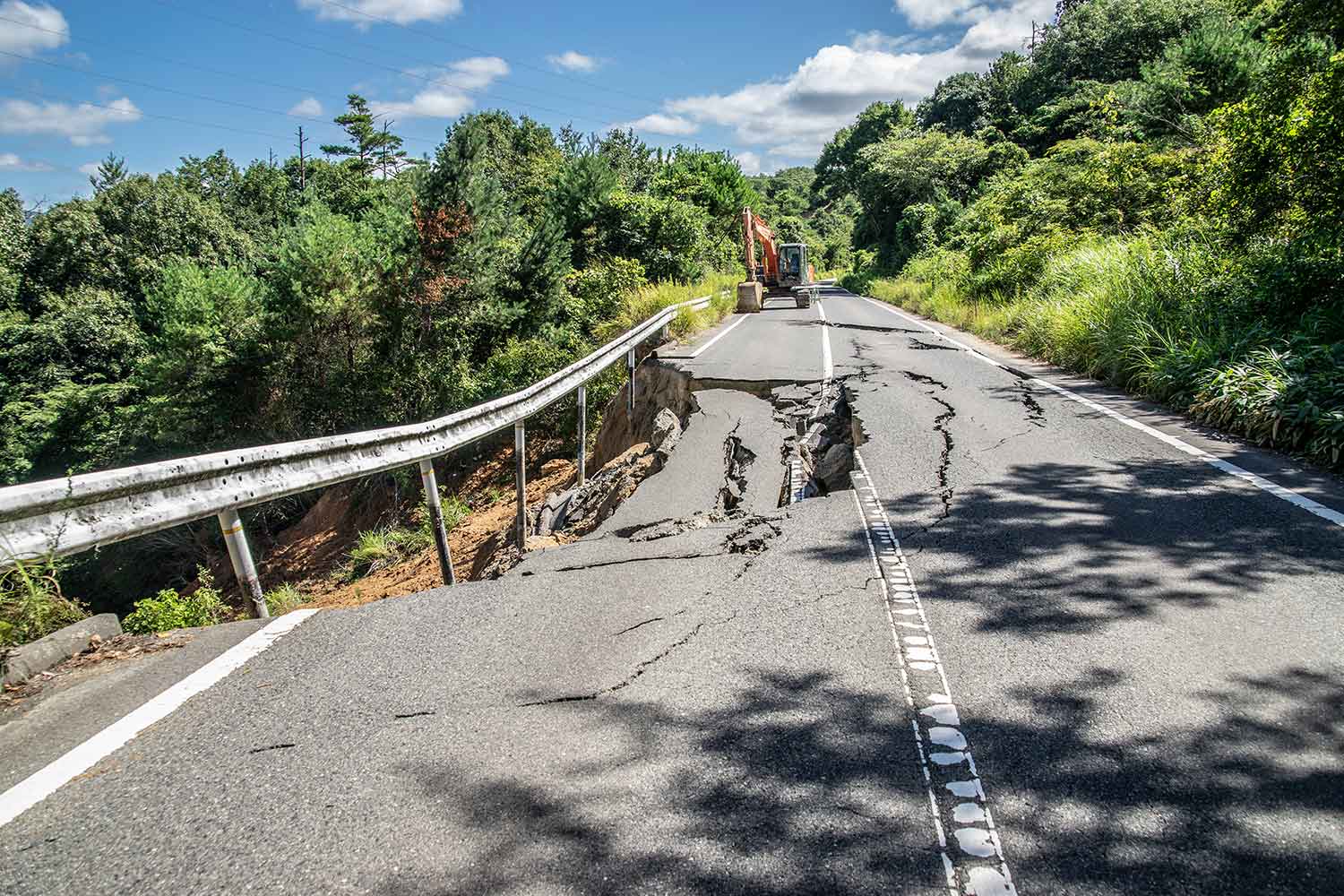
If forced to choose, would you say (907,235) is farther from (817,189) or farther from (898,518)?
(817,189)

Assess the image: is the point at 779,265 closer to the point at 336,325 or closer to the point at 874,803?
the point at 336,325

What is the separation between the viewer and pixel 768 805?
2256 millimetres

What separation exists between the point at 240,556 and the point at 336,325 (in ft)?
74.9

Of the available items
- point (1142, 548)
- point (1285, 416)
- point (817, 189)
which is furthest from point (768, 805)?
point (817, 189)

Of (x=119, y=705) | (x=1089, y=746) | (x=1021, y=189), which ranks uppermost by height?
(x=1021, y=189)

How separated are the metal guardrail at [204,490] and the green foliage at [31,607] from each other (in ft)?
1.25

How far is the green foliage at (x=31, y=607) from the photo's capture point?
331 cm

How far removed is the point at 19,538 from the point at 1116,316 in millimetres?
12291

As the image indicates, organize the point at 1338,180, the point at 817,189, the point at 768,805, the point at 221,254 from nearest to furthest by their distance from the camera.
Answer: the point at 768,805, the point at 1338,180, the point at 221,254, the point at 817,189

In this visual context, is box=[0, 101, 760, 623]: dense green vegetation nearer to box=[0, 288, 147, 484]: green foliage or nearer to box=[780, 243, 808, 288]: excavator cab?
box=[0, 288, 147, 484]: green foliage

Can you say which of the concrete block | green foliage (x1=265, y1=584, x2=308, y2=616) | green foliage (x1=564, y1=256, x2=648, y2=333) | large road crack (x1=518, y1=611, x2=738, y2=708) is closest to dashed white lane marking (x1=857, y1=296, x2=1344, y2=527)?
large road crack (x1=518, y1=611, x2=738, y2=708)

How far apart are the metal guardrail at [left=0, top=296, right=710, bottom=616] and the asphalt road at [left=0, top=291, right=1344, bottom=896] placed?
64 centimetres

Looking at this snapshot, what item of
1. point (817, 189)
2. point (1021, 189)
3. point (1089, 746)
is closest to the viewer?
point (1089, 746)

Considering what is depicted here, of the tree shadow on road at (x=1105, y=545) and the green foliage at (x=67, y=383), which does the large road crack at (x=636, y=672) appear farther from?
the green foliage at (x=67, y=383)
